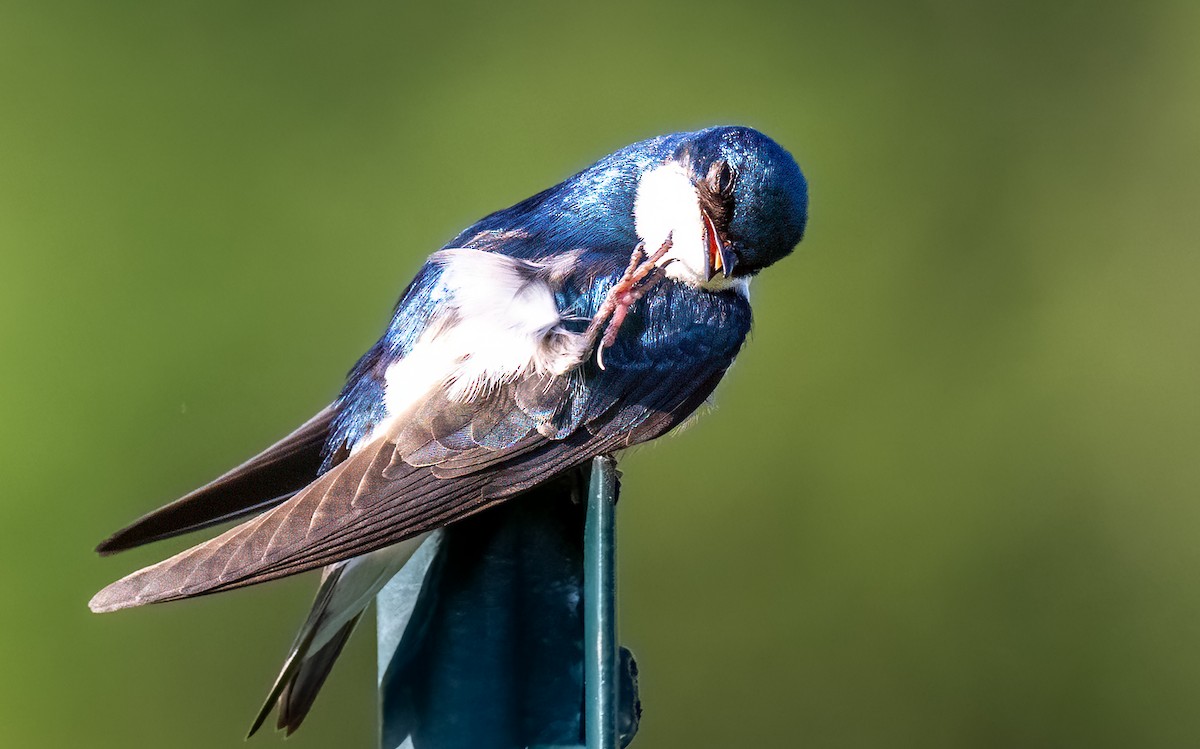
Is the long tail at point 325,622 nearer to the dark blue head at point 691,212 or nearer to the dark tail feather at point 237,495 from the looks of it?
the dark tail feather at point 237,495

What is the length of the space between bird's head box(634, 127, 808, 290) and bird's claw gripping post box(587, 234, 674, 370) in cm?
2

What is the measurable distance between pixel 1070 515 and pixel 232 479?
6.06 ft

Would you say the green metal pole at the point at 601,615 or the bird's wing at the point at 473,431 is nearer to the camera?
the green metal pole at the point at 601,615

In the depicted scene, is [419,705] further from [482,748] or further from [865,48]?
[865,48]

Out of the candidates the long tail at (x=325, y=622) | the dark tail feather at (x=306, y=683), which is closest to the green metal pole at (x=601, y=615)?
the long tail at (x=325, y=622)

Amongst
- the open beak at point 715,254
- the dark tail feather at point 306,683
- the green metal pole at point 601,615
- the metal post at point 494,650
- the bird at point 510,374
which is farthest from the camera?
the open beak at point 715,254

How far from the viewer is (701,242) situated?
1.82m

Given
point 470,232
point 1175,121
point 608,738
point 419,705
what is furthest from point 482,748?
point 1175,121

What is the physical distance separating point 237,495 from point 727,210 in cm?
65

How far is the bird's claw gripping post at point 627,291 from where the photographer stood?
1.72 metres

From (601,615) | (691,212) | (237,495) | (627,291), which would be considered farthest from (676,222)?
(601,615)

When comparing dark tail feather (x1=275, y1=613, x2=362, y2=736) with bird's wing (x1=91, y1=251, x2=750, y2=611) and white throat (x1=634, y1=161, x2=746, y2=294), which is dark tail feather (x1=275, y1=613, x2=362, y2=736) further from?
white throat (x1=634, y1=161, x2=746, y2=294)

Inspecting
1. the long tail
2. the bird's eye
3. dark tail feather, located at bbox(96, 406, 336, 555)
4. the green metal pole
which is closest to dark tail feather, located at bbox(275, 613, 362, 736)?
the long tail

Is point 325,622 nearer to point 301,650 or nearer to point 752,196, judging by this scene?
point 301,650
